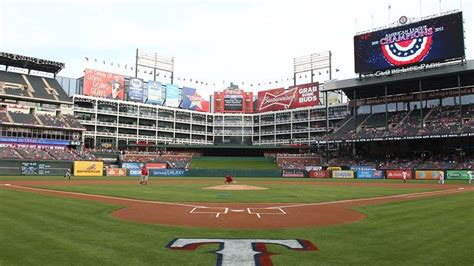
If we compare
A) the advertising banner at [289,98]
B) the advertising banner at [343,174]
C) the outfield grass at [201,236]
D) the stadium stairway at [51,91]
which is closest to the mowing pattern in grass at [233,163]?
the advertising banner at [343,174]

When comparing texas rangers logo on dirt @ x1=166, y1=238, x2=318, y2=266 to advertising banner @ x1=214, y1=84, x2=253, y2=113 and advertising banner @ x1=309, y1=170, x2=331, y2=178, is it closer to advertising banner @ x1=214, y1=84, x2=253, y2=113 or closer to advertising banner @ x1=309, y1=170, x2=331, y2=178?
advertising banner @ x1=309, y1=170, x2=331, y2=178

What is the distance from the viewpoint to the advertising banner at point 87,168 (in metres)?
67.2

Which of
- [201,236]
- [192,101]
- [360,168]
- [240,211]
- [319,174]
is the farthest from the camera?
[192,101]

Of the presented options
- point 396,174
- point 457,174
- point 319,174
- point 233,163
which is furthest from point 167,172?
point 457,174

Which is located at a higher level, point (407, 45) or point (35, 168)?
point (407, 45)

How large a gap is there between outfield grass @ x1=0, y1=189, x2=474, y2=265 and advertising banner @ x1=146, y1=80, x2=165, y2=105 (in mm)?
91939

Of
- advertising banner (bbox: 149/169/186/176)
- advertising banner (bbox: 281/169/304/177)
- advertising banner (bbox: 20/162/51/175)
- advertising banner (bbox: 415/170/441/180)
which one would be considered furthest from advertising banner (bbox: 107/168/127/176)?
advertising banner (bbox: 415/170/441/180)

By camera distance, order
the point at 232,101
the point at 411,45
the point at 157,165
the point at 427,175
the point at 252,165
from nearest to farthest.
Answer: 1. the point at 427,175
2. the point at 411,45
3. the point at 157,165
4. the point at 252,165
5. the point at 232,101

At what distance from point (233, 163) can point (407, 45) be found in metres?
43.7

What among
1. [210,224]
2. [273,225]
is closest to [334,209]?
[273,225]

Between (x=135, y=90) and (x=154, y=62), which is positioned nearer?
(x=135, y=90)

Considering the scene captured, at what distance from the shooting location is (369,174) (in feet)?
222

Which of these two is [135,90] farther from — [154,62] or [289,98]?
[289,98]

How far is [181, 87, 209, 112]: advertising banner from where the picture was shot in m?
115
